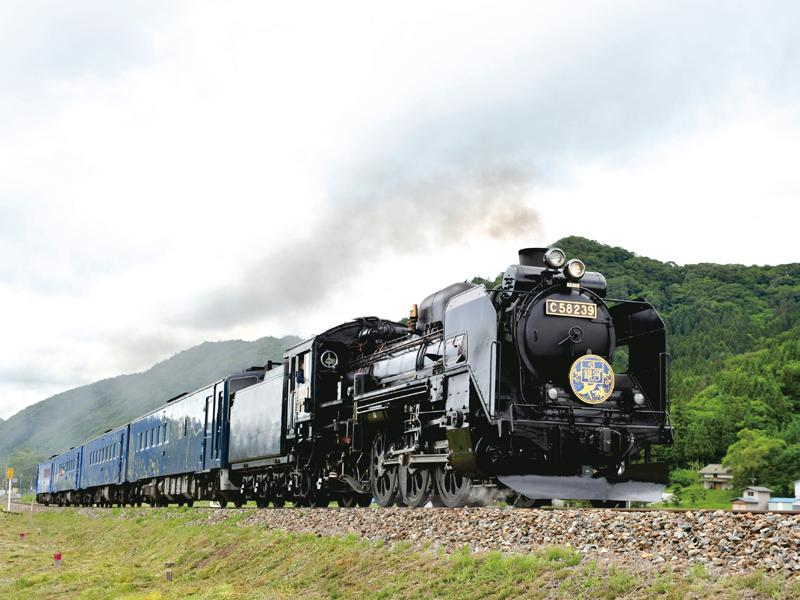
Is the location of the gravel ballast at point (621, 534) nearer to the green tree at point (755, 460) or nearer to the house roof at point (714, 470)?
the green tree at point (755, 460)

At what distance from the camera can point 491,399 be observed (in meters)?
12.2

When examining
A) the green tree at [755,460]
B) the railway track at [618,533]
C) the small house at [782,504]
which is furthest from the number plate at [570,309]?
the green tree at [755,460]

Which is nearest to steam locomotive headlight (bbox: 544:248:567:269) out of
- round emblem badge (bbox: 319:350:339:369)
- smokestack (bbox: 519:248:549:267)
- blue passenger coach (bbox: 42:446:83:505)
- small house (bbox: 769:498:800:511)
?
smokestack (bbox: 519:248:549:267)

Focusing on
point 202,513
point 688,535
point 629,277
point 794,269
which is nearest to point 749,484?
point 202,513

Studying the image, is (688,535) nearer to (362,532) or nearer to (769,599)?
(769,599)

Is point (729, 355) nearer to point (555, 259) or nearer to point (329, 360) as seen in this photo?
point (329, 360)

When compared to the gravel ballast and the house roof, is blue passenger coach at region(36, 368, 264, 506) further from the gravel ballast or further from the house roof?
the house roof

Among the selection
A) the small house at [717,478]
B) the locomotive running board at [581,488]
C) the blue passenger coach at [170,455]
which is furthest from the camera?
the small house at [717,478]

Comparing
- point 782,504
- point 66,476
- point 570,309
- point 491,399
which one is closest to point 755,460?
point 782,504

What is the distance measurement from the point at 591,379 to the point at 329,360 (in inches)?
310

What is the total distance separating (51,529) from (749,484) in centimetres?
5674

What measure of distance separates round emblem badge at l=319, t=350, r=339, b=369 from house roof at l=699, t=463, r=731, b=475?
2604 inches

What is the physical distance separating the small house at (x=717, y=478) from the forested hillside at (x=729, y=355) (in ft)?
4.68

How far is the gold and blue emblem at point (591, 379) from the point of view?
41.6 feet
